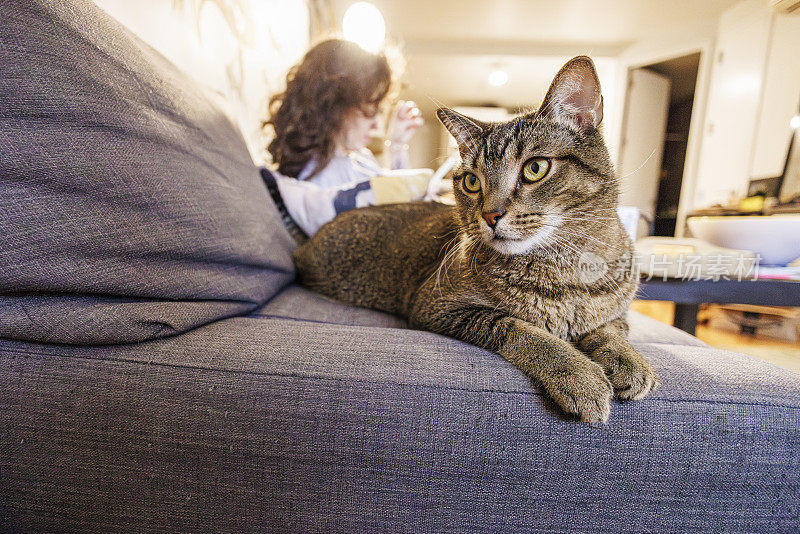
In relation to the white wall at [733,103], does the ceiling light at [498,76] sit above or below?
above

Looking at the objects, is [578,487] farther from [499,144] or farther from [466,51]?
[466,51]

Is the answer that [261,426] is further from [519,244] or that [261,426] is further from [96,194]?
[519,244]

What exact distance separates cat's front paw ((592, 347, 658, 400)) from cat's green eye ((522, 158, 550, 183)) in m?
0.35

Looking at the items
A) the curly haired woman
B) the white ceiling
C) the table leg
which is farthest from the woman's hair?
the white ceiling

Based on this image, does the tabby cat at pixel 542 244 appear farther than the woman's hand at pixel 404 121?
No

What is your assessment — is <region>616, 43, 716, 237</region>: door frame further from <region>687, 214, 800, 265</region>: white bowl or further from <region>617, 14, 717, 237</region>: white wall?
<region>687, 214, 800, 265</region>: white bowl

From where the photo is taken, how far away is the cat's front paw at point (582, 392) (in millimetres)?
453

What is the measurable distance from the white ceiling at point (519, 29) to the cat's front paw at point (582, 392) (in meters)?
3.44

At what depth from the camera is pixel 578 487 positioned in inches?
17.6

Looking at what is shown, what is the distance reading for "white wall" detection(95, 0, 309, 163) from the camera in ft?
3.52

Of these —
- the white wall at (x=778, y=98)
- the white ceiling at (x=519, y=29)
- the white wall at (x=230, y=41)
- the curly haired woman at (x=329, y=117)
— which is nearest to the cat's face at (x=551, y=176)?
the curly haired woman at (x=329, y=117)

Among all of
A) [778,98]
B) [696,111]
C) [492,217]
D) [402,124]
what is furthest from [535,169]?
[696,111]

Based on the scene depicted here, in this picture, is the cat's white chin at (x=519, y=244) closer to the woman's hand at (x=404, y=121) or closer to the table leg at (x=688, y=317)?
the table leg at (x=688, y=317)

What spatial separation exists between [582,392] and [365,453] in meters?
0.29
